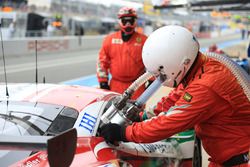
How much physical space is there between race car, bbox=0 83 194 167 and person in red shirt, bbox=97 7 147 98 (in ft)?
6.52

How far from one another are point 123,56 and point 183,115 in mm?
2875

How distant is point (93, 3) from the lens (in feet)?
131

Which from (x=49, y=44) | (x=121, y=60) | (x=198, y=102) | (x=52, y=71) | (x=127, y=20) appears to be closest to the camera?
(x=198, y=102)

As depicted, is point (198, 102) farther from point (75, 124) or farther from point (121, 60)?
point (121, 60)

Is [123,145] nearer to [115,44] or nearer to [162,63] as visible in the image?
[162,63]

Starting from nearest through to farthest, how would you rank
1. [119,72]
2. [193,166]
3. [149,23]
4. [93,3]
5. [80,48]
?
[193,166], [119,72], [80,48], [93,3], [149,23]

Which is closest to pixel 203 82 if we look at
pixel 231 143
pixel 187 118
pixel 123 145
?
pixel 187 118

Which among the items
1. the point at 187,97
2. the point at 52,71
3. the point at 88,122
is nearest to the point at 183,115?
the point at 187,97

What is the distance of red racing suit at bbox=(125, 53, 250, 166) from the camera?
240cm

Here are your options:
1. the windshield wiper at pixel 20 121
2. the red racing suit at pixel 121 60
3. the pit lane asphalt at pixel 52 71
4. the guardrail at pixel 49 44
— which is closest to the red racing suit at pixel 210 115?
the windshield wiper at pixel 20 121

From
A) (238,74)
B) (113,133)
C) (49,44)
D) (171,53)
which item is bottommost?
(49,44)

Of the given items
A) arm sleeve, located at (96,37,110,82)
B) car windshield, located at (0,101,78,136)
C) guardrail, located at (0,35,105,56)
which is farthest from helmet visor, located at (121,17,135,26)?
guardrail, located at (0,35,105,56)

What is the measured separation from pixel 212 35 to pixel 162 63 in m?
52.0

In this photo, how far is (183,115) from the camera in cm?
240
